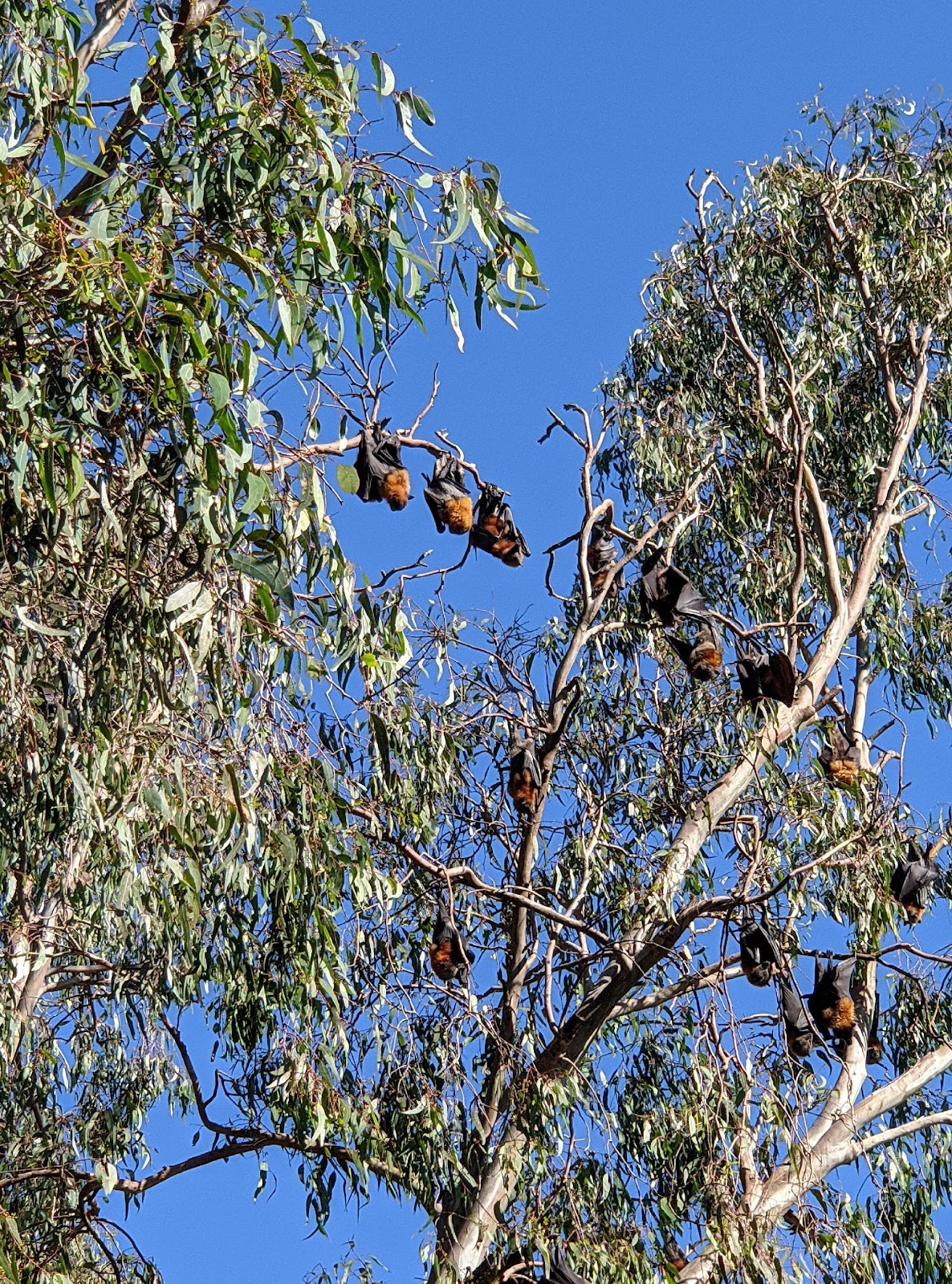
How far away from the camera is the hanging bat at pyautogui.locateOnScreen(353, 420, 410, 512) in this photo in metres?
6.49

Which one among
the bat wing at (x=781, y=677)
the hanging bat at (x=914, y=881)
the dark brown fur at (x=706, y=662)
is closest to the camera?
the bat wing at (x=781, y=677)

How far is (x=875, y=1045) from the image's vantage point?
855 centimetres

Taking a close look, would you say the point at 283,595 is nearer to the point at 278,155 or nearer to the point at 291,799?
the point at 278,155

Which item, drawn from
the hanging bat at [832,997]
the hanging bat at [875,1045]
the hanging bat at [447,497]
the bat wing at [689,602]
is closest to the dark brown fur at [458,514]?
the hanging bat at [447,497]

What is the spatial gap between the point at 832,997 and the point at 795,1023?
0.48m

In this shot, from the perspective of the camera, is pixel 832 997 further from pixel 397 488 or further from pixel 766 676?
pixel 397 488

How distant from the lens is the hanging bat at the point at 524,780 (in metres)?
7.11

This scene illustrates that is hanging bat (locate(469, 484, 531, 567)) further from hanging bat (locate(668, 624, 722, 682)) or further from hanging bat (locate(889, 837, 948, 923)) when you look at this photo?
hanging bat (locate(889, 837, 948, 923))

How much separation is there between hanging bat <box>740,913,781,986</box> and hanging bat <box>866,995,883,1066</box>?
153 centimetres

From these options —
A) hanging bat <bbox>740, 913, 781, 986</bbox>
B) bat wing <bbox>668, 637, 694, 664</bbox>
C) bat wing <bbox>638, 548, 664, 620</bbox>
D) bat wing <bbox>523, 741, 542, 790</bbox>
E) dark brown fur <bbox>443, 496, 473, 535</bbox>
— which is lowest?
hanging bat <bbox>740, 913, 781, 986</bbox>

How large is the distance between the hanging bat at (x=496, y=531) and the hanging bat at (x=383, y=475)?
0.56 metres

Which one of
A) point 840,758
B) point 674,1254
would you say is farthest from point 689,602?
point 674,1254

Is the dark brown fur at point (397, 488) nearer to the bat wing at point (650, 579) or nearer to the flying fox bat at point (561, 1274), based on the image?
the bat wing at point (650, 579)

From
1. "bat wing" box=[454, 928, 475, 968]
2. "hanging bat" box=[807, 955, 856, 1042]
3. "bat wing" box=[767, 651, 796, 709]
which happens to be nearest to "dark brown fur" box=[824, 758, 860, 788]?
"bat wing" box=[767, 651, 796, 709]
